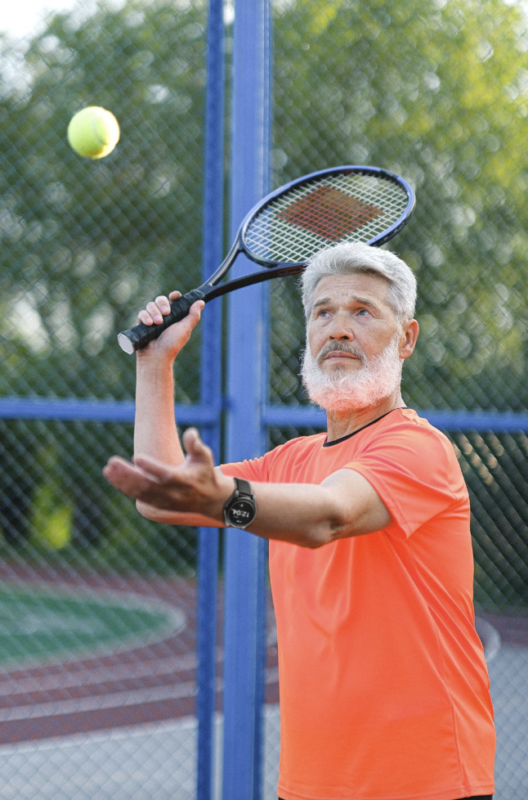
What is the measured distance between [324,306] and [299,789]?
1040 millimetres

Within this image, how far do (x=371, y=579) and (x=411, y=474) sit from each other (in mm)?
274

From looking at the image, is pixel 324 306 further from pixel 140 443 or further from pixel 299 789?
pixel 299 789

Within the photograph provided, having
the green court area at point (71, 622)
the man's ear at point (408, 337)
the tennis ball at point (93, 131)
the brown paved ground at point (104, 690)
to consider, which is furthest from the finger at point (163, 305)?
the green court area at point (71, 622)

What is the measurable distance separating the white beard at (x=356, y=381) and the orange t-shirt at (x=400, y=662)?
0.08 meters

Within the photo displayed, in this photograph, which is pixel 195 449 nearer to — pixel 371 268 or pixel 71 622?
pixel 371 268

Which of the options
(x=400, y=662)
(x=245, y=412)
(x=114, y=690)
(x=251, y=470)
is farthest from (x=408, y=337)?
(x=114, y=690)

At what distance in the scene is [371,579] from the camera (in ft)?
5.78

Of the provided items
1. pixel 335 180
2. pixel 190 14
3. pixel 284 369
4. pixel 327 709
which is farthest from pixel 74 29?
pixel 327 709

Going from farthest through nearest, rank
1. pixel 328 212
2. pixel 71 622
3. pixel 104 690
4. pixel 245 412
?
pixel 71 622 → pixel 104 690 → pixel 245 412 → pixel 328 212

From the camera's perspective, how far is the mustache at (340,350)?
194 cm

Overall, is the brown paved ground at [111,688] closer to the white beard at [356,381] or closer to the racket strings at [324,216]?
the racket strings at [324,216]

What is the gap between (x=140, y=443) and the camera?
1.91 m

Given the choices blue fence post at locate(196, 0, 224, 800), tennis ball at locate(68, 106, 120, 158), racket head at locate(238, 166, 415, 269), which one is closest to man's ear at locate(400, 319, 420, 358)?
racket head at locate(238, 166, 415, 269)

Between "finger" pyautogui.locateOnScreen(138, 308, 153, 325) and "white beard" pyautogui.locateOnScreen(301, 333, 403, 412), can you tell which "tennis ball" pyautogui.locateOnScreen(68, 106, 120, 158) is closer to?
"finger" pyautogui.locateOnScreen(138, 308, 153, 325)
